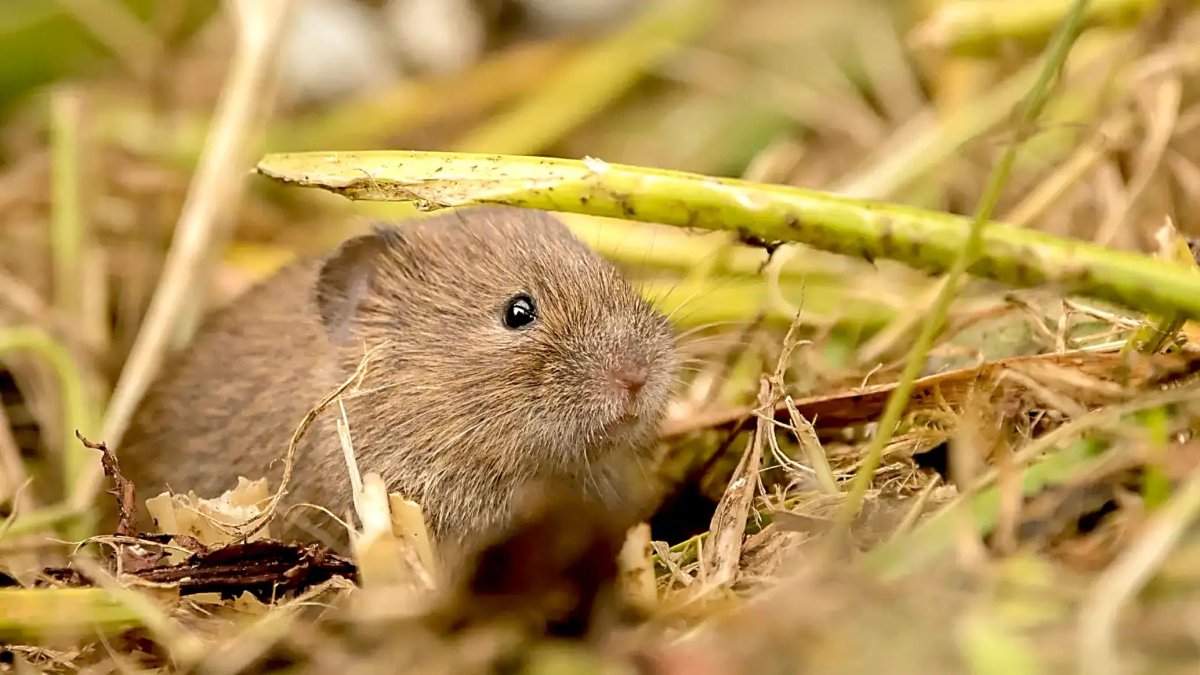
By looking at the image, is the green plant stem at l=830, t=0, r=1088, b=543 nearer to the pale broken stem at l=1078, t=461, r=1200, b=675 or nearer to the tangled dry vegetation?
the tangled dry vegetation

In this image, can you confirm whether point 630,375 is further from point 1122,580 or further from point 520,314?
point 1122,580

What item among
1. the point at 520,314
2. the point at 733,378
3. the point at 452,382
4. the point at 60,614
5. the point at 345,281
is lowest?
the point at 733,378

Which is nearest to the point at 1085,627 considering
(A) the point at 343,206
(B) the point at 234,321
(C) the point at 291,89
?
(B) the point at 234,321

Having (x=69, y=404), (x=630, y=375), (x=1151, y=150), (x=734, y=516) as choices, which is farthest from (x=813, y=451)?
(x=69, y=404)

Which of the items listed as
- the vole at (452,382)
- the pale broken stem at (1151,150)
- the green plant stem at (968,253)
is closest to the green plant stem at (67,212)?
the vole at (452,382)

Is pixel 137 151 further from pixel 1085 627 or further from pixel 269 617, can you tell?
pixel 1085 627
